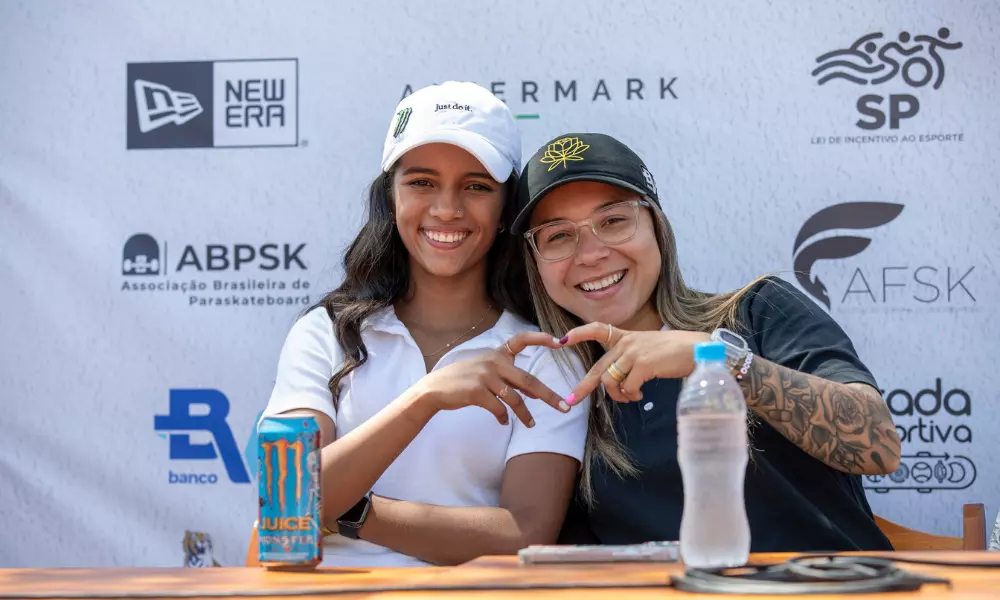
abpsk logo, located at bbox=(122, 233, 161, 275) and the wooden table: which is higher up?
abpsk logo, located at bbox=(122, 233, 161, 275)

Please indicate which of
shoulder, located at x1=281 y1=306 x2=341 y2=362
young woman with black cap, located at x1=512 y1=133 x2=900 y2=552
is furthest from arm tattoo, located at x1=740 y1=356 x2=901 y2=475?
shoulder, located at x1=281 y1=306 x2=341 y2=362

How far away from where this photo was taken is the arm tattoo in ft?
5.91

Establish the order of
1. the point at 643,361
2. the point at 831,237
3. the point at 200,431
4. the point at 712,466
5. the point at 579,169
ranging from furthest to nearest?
the point at 200,431 < the point at 831,237 < the point at 579,169 < the point at 643,361 < the point at 712,466

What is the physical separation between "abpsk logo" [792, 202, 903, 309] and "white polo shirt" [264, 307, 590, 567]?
0.74m

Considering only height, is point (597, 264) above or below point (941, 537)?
above

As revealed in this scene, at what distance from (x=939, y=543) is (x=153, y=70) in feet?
7.32

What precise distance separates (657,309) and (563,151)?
1.28 feet

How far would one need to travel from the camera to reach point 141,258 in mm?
2770

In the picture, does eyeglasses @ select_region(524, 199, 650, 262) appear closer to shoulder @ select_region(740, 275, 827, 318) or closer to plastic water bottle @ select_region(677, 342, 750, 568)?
shoulder @ select_region(740, 275, 827, 318)

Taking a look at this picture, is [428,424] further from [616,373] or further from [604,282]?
[616,373]

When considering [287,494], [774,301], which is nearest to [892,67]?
[774,301]

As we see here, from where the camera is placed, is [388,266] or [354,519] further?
[388,266]

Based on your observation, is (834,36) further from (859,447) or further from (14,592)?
(14,592)

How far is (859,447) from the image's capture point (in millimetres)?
1878
